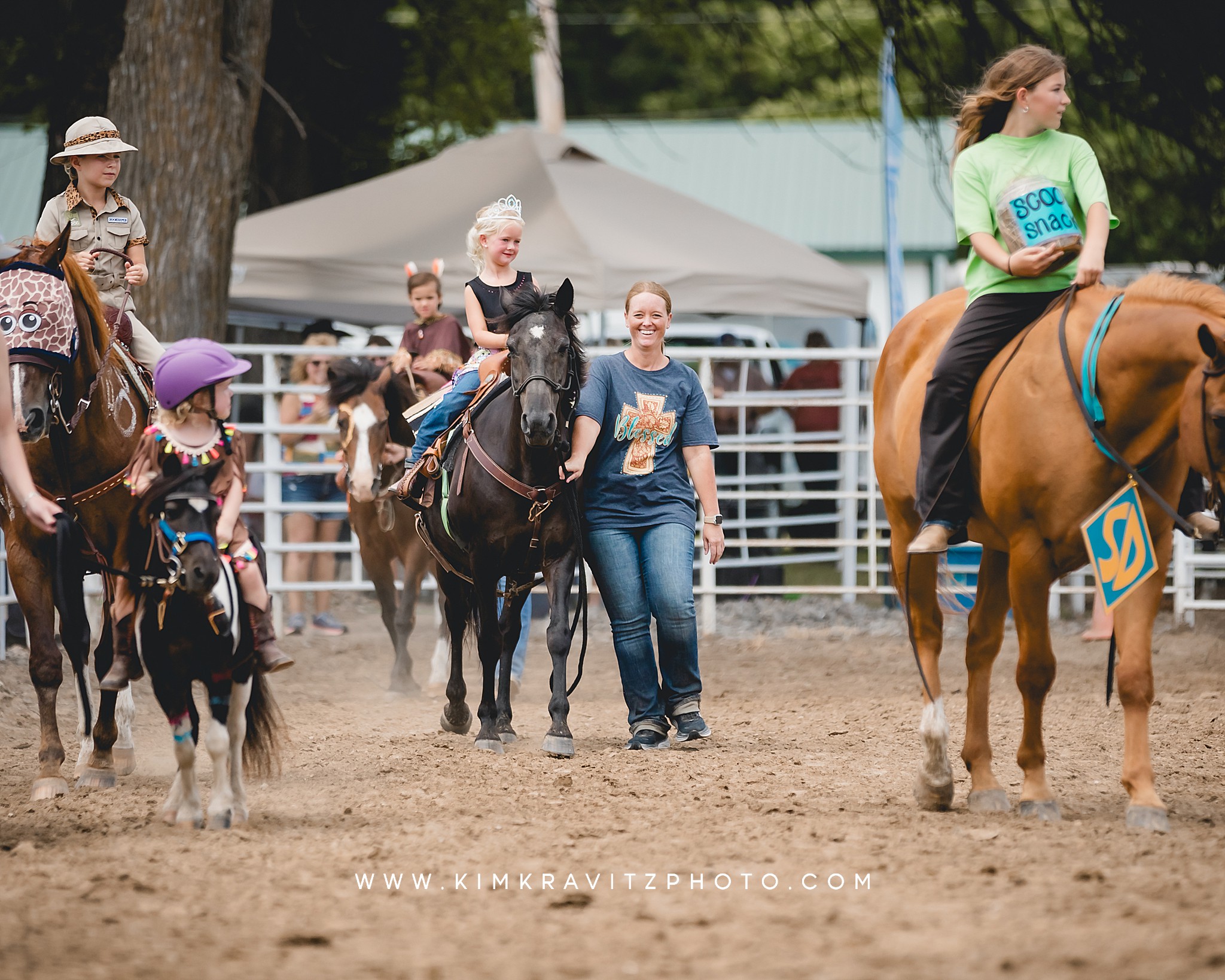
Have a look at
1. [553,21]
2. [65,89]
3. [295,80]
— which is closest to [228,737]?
[65,89]

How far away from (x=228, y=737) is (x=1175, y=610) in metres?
8.62

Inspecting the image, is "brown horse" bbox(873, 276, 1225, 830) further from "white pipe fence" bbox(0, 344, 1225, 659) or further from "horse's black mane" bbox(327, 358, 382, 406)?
"horse's black mane" bbox(327, 358, 382, 406)

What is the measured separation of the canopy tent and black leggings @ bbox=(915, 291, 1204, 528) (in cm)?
675

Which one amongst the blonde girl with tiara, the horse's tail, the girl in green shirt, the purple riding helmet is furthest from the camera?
the blonde girl with tiara

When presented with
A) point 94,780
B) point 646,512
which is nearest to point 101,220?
point 94,780

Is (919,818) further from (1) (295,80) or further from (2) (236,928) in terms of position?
(1) (295,80)

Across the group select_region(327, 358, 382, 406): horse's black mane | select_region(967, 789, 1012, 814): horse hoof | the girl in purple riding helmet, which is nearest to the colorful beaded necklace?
the girl in purple riding helmet

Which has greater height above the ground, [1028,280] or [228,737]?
[1028,280]

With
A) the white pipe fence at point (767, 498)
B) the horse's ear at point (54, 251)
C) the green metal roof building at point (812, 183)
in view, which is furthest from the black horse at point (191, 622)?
the green metal roof building at point (812, 183)

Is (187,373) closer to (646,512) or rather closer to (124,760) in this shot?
(124,760)

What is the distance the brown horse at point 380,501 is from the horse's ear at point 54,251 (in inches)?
120

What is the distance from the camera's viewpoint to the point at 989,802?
509cm

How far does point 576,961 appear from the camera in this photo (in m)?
3.26

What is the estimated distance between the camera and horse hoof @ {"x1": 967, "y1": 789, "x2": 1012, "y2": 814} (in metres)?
5.06
